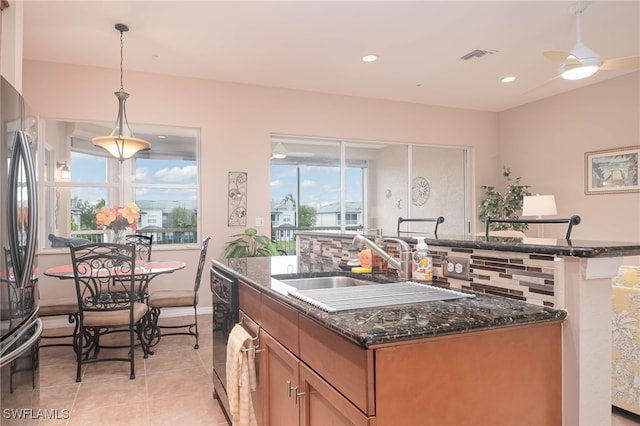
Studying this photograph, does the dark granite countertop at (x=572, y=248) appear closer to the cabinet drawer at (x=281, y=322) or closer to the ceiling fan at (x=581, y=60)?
the cabinet drawer at (x=281, y=322)

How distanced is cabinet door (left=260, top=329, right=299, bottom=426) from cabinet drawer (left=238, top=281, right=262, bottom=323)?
0.12 m

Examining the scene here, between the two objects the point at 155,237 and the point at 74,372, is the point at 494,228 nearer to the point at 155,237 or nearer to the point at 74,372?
the point at 155,237

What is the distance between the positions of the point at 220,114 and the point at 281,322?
4.22 meters

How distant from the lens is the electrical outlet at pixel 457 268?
61.3 inches

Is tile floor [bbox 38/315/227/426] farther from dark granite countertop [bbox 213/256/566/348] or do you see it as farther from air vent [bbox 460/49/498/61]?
air vent [bbox 460/49/498/61]

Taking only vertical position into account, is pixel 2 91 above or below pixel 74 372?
above

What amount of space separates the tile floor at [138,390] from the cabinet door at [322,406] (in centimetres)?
131

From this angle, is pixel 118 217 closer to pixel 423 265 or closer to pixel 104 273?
pixel 104 273

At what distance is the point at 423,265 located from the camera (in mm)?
1688

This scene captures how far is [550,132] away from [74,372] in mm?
6585

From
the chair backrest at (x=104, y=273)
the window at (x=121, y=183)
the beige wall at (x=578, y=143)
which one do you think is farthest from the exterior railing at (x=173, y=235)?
the beige wall at (x=578, y=143)

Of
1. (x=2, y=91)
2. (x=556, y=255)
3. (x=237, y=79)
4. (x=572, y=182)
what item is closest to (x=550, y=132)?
(x=572, y=182)

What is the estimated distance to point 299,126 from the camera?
567 cm

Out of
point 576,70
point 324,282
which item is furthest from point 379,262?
point 576,70
